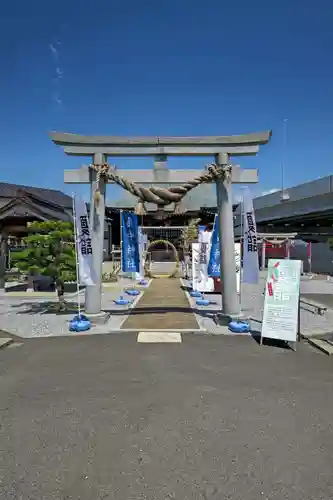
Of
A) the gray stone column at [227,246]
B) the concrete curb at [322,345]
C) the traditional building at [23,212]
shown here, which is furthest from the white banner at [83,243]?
the traditional building at [23,212]

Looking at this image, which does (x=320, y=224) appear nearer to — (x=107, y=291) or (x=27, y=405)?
(x=107, y=291)

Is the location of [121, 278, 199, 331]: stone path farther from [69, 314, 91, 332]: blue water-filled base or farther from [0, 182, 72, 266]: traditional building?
[0, 182, 72, 266]: traditional building

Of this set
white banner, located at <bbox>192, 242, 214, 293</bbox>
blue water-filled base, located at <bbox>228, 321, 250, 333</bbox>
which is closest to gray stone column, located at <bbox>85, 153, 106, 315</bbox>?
blue water-filled base, located at <bbox>228, 321, 250, 333</bbox>

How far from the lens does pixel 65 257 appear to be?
12047mm

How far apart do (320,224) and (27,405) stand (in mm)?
44404

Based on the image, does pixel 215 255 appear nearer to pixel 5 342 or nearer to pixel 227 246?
pixel 227 246

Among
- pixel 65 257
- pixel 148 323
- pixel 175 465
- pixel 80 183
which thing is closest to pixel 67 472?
pixel 175 465

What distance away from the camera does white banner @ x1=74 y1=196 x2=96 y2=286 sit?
9.69 metres

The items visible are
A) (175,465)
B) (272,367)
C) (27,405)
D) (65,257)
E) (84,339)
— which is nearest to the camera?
(175,465)

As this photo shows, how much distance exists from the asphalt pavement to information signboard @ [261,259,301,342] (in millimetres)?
765

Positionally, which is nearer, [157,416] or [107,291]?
[157,416]

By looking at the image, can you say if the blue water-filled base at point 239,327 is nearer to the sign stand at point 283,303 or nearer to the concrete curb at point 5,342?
the sign stand at point 283,303

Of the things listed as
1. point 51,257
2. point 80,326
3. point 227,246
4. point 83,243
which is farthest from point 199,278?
point 80,326

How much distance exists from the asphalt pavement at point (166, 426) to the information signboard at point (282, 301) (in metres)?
0.77
